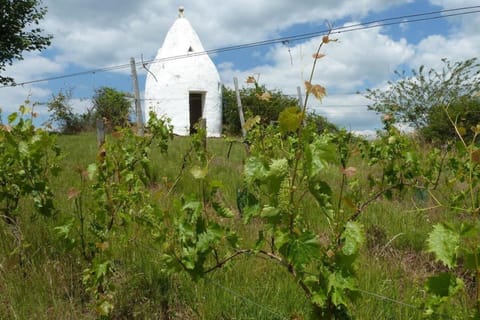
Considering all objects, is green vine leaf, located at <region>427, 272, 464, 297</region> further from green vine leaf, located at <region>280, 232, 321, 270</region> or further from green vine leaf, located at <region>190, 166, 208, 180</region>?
green vine leaf, located at <region>190, 166, 208, 180</region>

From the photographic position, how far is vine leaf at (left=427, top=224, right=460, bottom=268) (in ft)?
4.03

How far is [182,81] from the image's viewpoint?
18609 mm

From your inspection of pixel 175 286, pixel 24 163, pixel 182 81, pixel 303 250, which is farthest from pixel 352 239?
pixel 182 81

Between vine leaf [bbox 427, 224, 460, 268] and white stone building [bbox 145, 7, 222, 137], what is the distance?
16.9 metres

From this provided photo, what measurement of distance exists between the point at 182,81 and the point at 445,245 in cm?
1794

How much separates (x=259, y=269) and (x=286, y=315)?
498 millimetres

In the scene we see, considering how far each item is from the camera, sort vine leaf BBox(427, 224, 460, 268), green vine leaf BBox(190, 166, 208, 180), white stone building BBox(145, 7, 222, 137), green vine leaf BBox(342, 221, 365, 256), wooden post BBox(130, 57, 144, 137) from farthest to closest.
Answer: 1. white stone building BBox(145, 7, 222, 137)
2. wooden post BBox(130, 57, 144, 137)
3. green vine leaf BBox(190, 166, 208, 180)
4. green vine leaf BBox(342, 221, 365, 256)
5. vine leaf BBox(427, 224, 460, 268)

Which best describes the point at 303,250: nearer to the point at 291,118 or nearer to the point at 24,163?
the point at 291,118

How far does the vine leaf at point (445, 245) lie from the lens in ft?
4.03

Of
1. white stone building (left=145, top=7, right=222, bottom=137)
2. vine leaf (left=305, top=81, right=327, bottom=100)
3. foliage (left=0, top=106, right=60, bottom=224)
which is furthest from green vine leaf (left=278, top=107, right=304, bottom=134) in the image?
white stone building (left=145, top=7, right=222, bottom=137)

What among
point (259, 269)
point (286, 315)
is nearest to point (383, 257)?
point (259, 269)

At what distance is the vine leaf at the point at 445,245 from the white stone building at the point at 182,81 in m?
16.9

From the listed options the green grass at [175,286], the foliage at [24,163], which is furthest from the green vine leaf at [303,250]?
the foliage at [24,163]

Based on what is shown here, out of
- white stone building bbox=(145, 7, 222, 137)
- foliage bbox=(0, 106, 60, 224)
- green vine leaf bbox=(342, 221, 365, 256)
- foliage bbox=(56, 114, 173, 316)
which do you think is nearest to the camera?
green vine leaf bbox=(342, 221, 365, 256)
